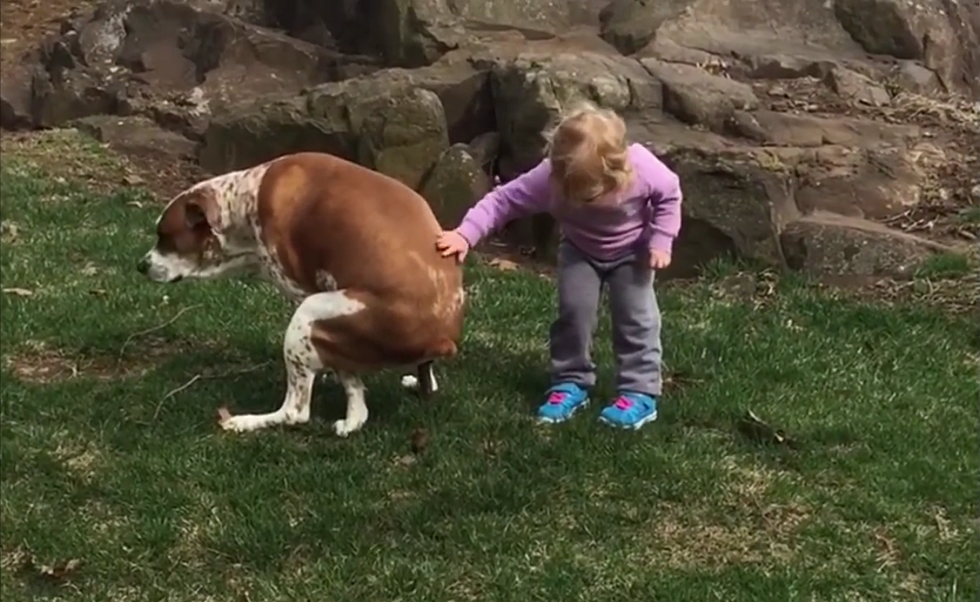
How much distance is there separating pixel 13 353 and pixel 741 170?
4.00 metres

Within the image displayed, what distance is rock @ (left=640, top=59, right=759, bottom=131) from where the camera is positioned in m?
9.50

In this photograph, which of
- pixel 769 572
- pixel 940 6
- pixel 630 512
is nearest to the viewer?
pixel 769 572

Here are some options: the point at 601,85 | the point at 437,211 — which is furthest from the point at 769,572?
the point at 601,85

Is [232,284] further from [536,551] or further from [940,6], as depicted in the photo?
[940,6]

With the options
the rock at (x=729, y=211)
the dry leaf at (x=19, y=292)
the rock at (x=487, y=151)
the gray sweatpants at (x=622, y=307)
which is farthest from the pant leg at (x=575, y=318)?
the rock at (x=487, y=151)

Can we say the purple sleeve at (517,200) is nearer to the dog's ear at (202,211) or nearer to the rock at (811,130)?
the dog's ear at (202,211)

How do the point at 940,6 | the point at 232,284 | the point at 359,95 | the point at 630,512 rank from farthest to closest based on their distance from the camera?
the point at 940,6, the point at 359,95, the point at 232,284, the point at 630,512

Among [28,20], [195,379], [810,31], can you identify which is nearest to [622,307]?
[195,379]

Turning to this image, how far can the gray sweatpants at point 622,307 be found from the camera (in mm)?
5457

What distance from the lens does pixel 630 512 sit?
4742 millimetres

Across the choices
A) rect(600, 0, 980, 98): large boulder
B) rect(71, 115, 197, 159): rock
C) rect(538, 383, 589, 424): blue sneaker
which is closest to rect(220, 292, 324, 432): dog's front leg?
rect(538, 383, 589, 424): blue sneaker

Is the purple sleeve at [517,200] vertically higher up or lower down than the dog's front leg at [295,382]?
higher up

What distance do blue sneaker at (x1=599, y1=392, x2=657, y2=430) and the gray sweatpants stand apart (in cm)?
3

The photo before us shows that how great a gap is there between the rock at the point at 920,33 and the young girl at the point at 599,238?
6.86 metres
